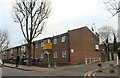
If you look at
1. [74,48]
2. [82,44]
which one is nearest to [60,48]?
[74,48]

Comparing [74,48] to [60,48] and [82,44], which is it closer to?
[82,44]

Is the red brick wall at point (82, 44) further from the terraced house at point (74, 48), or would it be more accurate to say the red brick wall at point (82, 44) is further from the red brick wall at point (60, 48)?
the red brick wall at point (60, 48)

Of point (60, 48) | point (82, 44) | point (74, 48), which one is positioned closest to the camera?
point (74, 48)

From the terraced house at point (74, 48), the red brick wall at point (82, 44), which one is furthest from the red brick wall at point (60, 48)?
the red brick wall at point (82, 44)

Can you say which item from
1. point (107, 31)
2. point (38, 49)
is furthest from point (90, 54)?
point (107, 31)

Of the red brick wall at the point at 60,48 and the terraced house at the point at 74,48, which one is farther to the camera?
the red brick wall at the point at 60,48

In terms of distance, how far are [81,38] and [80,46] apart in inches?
69.9

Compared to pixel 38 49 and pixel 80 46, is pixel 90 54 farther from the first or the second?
pixel 38 49

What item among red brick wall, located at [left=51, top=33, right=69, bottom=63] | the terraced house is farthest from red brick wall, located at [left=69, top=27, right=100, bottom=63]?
red brick wall, located at [left=51, top=33, right=69, bottom=63]

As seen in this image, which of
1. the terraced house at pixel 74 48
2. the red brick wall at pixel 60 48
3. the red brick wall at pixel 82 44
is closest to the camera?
the terraced house at pixel 74 48

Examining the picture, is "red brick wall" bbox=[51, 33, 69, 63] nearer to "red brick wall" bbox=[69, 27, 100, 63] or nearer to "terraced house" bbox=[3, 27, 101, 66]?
"terraced house" bbox=[3, 27, 101, 66]

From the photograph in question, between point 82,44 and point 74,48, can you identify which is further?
point 82,44

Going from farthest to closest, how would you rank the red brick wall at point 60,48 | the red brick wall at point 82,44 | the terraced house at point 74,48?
the red brick wall at point 60,48 → the red brick wall at point 82,44 → the terraced house at point 74,48

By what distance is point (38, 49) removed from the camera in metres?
72.0
